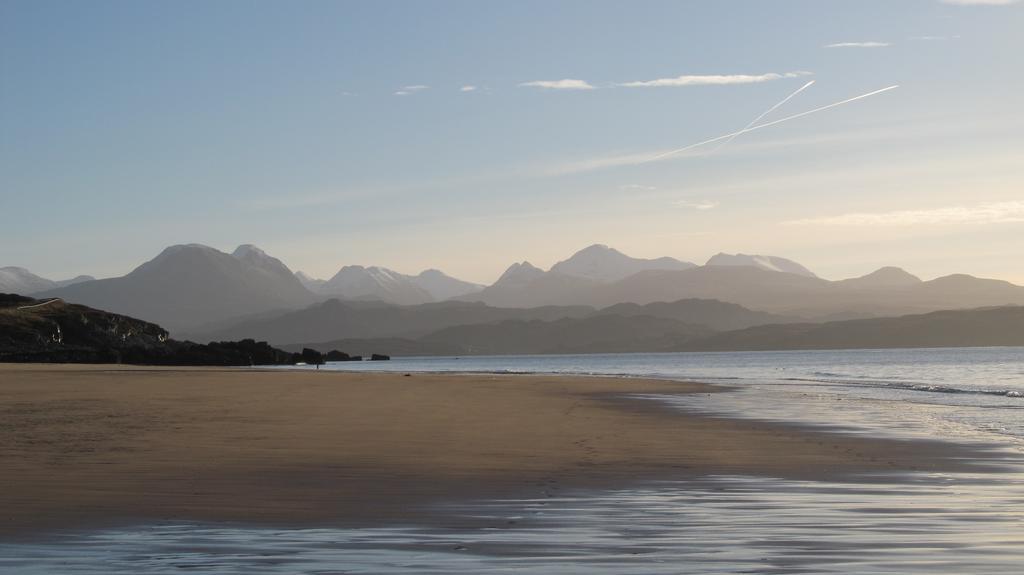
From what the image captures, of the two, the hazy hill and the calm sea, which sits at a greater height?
the hazy hill

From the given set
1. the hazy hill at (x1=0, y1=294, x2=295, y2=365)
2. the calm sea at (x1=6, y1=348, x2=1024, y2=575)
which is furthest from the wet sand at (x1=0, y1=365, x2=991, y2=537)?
the hazy hill at (x1=0, y1=294, x2=295, y2=365)

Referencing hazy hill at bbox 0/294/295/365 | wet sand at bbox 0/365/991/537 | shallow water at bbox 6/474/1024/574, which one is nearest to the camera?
shallow water at bbox 6/474/1024/574

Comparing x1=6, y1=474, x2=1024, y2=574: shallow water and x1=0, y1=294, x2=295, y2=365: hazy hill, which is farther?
x1=0, y1=294, x2=295, y2=365: hazy hill

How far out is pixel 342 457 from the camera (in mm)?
15789

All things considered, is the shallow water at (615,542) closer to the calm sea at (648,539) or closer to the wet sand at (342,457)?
the calm sea at (648,539)

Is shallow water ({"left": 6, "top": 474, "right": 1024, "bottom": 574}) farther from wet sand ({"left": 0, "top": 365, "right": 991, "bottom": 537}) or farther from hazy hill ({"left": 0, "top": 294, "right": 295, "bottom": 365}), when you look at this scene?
hazy hill ({"left": 0, "top": 294, "right": 295, "bottom": 365})

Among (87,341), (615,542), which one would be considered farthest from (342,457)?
(87,341)

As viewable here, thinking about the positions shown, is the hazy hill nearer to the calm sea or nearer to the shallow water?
the calm sea

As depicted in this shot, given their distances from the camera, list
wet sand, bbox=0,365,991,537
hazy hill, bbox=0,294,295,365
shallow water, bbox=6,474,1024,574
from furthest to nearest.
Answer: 1. hazy hill, bbox=0,294,295,365
2. wet sand, bbox=0,365,991,537
3. shallow water, bbox=6,474,1024,574

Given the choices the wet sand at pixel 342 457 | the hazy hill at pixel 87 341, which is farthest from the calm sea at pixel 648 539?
the hazy hill at pixel 87 341

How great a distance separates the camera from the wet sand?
10.8m

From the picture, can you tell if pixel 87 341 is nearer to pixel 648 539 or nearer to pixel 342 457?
pixel 342 457

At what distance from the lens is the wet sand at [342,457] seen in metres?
10.8

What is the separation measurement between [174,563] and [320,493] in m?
4.18
